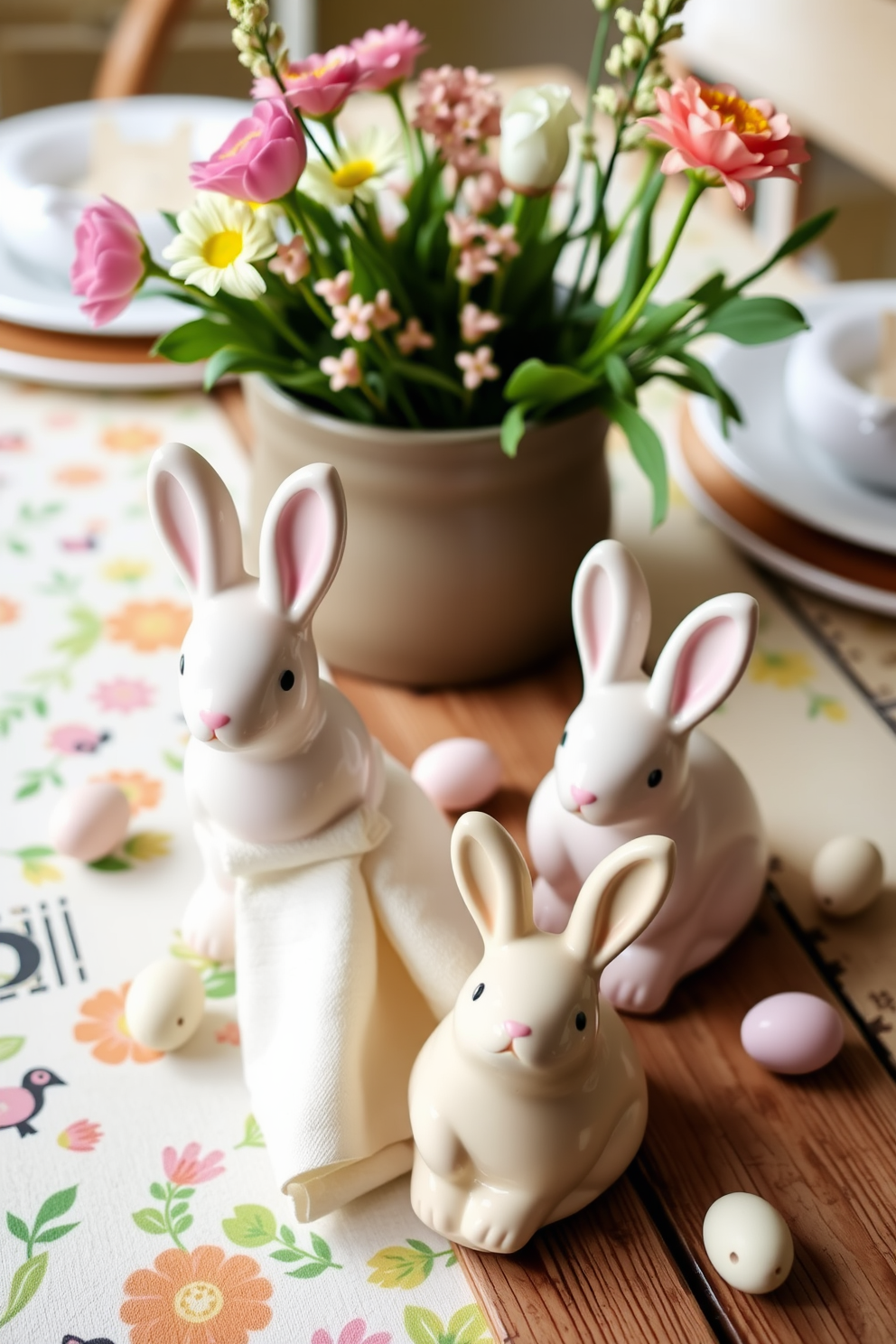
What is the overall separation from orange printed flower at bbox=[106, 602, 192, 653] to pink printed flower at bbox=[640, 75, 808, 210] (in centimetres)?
41

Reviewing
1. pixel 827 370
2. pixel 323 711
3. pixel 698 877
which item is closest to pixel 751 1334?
pixel 698 877

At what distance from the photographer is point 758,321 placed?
0.63m

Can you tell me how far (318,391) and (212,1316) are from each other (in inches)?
16.5

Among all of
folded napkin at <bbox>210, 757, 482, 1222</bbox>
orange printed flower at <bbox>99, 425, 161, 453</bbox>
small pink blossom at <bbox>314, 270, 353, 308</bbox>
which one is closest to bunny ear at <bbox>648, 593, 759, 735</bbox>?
folded napkin at <bbox>210, 757, 482, 1222</bbox>

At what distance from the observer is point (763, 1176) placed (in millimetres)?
508

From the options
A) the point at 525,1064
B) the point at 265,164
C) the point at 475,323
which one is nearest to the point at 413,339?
the point at 475,323

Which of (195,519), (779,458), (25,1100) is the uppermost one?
(195,519)

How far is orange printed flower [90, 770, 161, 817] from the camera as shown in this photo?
2.21ft

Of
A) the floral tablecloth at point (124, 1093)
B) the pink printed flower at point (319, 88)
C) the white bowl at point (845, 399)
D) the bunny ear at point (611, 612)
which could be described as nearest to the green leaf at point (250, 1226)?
the floral tablecloth at point (124, 1093)

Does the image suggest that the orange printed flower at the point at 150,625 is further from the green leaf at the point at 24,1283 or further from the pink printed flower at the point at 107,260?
the green leaf at the point at 24,1283

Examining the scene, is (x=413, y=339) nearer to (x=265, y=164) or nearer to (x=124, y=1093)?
(x=265, y=164)

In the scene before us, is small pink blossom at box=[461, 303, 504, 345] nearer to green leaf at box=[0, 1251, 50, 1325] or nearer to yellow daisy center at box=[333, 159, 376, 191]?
yellow daisy center at box=[333, 159, 376, 191]

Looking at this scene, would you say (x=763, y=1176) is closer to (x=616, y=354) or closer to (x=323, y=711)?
(x=323, y=711)

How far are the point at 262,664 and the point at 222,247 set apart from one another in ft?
0.67
